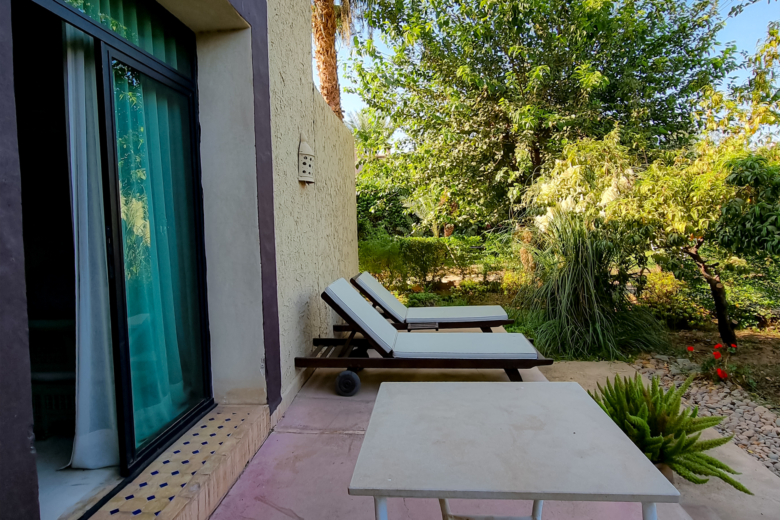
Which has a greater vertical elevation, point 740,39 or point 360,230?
point 740,39

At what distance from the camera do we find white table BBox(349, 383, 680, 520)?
1263 millimetres

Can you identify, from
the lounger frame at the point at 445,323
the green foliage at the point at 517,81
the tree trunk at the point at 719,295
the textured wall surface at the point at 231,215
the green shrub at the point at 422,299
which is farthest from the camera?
the green foliage at the point at 517,81

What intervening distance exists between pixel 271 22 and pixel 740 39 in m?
9.24

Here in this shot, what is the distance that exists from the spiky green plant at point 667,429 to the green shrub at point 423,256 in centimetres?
629

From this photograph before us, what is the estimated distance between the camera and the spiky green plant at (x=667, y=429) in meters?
2.18

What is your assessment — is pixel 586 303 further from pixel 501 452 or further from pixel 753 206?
pixel 501 452

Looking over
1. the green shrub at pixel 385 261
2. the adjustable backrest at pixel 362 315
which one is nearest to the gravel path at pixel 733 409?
the adjustable backrest at pixel 362 315

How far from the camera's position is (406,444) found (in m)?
1.53

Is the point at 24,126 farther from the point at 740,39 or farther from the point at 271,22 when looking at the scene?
the point at 740,39

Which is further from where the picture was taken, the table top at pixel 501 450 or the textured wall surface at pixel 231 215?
the textured wall surface at pixel 231 215

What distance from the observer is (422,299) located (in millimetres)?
8234

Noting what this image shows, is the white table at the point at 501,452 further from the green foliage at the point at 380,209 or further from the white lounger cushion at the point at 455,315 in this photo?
the green foliage at the point at 380,209

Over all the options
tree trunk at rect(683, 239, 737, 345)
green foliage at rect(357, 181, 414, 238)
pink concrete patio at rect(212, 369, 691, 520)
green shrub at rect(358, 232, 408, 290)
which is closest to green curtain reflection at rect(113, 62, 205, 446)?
pink concrete patio at rect(212, 369, 691, 520)

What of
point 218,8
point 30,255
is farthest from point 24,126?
point 218,8
